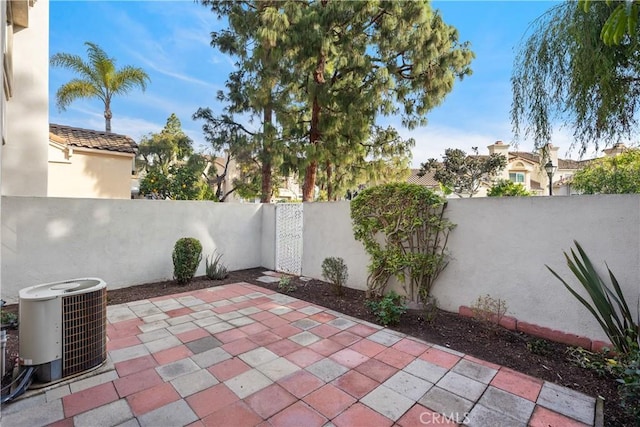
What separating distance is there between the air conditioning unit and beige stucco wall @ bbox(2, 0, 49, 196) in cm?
515

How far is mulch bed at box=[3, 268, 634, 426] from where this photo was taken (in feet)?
9.20

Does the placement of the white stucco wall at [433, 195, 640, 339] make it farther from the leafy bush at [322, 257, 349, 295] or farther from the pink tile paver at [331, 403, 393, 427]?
the pink tile paver at [331, 403, 393, 427]

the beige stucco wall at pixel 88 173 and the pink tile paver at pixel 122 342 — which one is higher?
the beige stucco wall at pixel 88 173

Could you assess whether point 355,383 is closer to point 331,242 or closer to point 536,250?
point 536,250

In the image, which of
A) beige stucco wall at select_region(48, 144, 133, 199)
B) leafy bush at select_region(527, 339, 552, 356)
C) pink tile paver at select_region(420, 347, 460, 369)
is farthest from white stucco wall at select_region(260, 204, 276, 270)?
beige stucco wall at select_region(48, 144, 133, 199)

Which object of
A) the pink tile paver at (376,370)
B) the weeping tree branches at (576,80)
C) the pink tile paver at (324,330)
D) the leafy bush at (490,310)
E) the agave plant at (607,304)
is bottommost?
the pink tile paver at (324,330)

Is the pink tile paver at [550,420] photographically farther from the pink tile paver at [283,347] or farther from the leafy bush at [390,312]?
the pink tile paver at [283,347]

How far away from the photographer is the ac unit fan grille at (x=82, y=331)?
277 centimetres

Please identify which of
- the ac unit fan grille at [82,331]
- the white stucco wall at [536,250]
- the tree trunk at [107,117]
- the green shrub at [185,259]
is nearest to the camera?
the ac unit fan grille at [82,331]

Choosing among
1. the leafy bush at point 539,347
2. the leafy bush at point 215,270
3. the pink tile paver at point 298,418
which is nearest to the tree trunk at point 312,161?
the leafy bush at point 215,270

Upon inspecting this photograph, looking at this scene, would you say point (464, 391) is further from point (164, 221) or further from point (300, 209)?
point (164, 221)

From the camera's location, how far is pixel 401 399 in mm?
2568

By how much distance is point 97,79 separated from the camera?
1391 centimetres

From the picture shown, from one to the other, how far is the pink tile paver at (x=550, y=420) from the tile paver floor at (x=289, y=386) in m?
0.01
